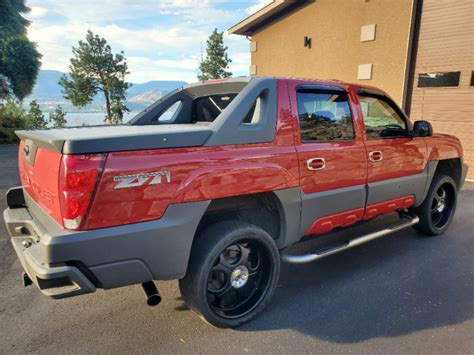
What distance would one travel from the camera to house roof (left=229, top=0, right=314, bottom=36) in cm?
1121

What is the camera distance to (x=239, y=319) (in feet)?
8.45

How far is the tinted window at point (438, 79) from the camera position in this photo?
8.15 m

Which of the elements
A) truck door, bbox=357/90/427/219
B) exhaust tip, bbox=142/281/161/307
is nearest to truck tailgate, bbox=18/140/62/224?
exhaust tip, bbox=142/281/161/307

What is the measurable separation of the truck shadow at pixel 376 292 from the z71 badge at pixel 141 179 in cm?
141

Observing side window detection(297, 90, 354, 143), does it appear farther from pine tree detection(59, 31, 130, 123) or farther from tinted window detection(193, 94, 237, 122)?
pine tree detection(59, 31, 130, 123)

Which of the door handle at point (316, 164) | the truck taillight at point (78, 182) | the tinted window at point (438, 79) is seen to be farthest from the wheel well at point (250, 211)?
the tinted window at point (438, 79)

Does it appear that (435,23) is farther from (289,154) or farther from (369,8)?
(289,154)

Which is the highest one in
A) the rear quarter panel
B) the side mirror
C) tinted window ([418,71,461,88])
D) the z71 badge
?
tinted window ([418,71,461,88])

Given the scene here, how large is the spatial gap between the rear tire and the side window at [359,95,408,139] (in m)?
1.11

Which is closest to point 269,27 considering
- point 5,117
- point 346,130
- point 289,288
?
point 346,130

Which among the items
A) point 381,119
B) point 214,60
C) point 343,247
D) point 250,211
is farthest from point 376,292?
point 214,60

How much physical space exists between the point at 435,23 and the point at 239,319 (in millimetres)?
9223

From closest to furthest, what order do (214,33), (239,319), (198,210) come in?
1. (198,210)
2. (239,319)
3. (214,33)

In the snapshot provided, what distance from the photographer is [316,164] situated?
2.85 m
